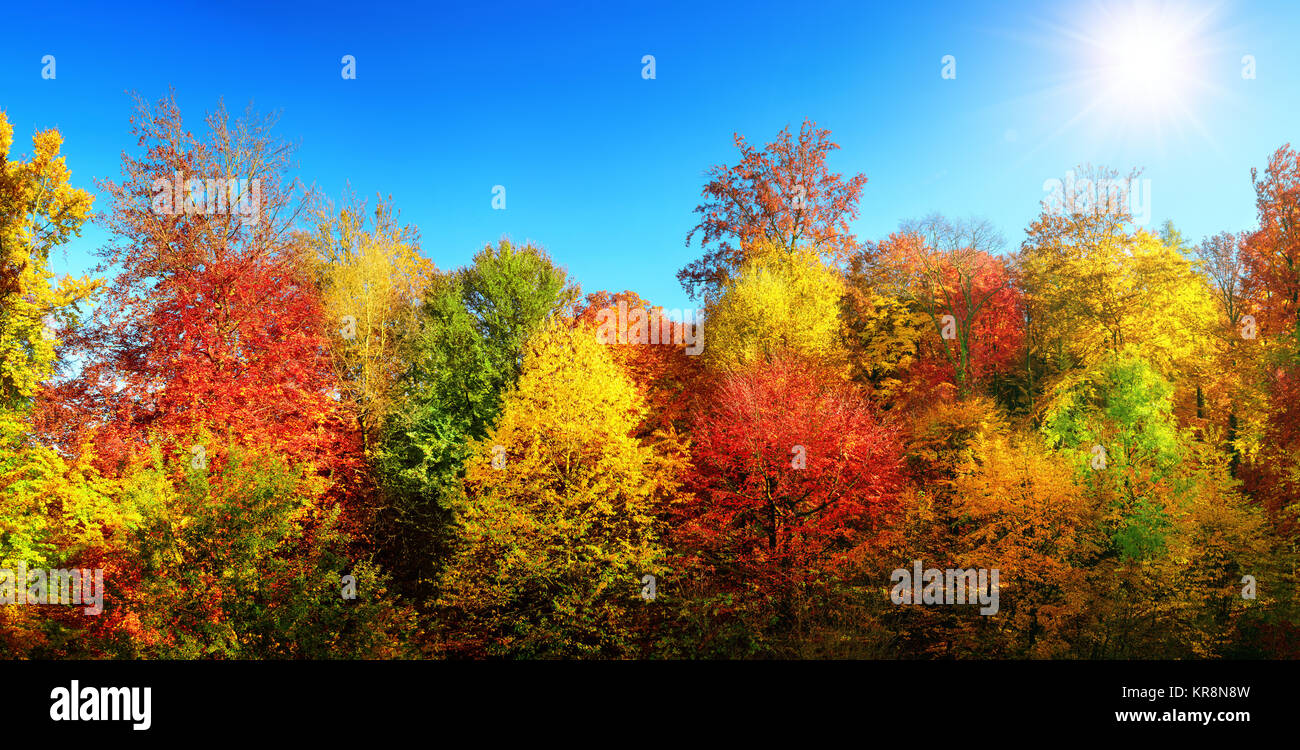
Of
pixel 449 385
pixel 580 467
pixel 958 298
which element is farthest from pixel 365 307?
pixel 958 298

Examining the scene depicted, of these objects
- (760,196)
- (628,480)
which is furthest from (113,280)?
(760,196)

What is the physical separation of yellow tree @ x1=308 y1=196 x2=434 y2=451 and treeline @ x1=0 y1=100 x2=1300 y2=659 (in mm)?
213

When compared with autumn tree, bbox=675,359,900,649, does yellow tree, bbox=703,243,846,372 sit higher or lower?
higher

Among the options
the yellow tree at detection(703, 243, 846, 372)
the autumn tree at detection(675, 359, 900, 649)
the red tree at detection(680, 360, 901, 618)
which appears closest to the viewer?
the autumn tree at detection(675, 359, 900, 649)

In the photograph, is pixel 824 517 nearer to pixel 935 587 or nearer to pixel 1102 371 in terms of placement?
pixel 935 587

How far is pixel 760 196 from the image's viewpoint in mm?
37500

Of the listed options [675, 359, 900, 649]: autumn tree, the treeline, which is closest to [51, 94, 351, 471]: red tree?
the treeline

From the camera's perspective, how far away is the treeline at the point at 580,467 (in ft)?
67.8

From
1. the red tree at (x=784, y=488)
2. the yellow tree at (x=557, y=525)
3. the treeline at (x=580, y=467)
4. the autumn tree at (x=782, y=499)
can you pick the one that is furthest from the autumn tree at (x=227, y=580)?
the red tree at (x=784, y=488)

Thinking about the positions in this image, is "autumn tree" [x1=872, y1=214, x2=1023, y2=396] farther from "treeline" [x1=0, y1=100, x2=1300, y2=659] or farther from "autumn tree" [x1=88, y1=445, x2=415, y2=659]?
"autumn tree" [x1=88, y1=445, x2=415, y2=659]

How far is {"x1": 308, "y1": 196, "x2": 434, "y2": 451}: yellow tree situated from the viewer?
31.6m
